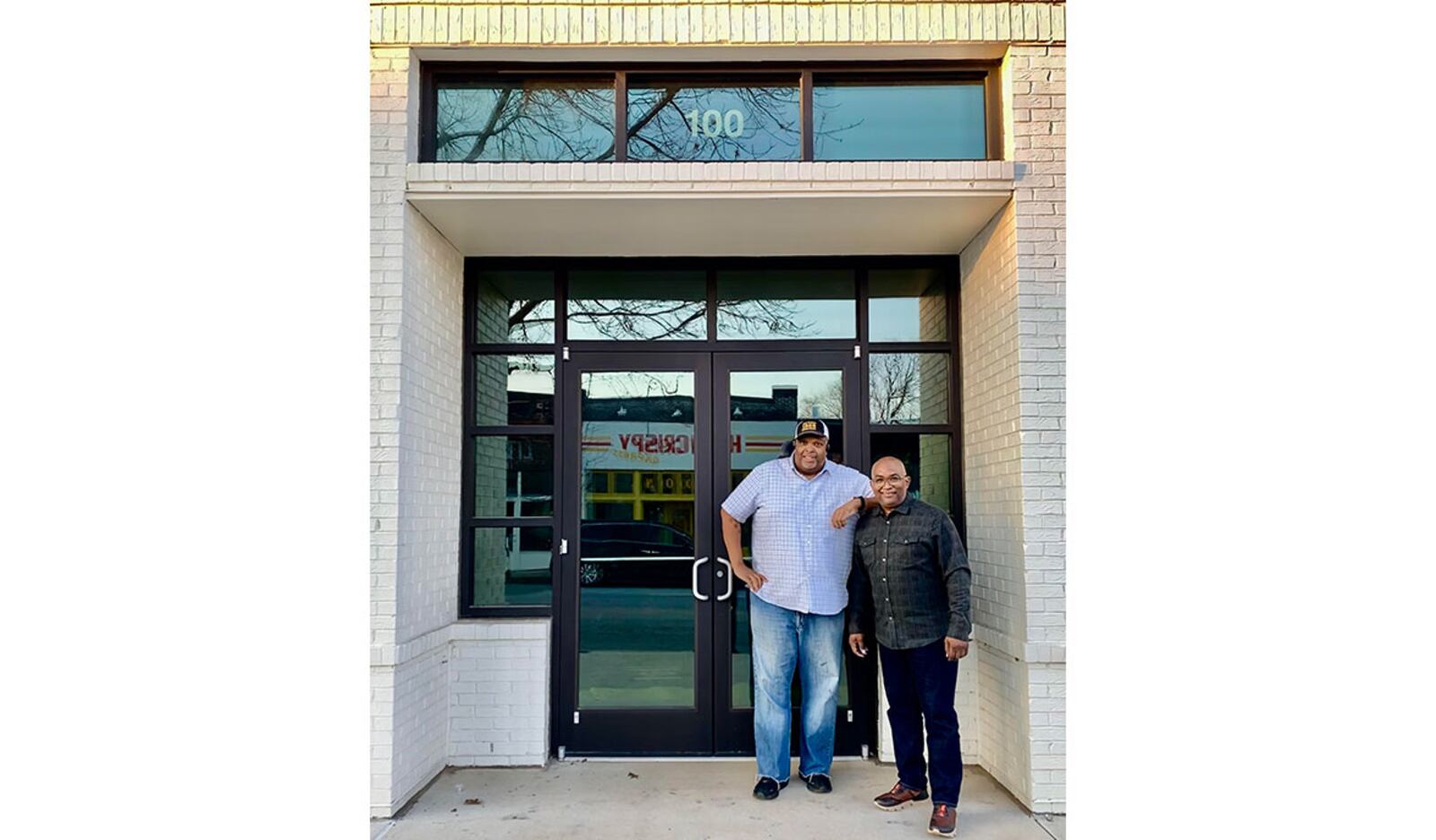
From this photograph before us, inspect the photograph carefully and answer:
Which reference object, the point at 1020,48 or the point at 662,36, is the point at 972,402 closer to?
the point at 1020,48

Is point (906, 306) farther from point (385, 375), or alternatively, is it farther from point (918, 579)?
point (385, 375)

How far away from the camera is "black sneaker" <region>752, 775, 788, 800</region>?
195 inches

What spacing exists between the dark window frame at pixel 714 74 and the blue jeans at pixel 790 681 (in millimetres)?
2382

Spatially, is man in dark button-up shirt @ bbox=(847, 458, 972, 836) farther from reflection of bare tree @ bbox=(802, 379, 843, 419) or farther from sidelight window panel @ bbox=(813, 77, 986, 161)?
Result: sidelight window panel @ bbox=(813, 77, 986, 161)

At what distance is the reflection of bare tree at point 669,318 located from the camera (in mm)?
5754

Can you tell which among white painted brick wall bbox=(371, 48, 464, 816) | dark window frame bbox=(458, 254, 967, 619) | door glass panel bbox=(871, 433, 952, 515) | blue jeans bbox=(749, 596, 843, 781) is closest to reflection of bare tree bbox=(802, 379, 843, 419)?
dark window frame bbox=(458, 254, 967, 619)

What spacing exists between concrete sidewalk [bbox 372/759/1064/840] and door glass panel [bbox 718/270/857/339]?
2.33 metres

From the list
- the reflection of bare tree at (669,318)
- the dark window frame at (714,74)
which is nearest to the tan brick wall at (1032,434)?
the dark window frame at (714,74)

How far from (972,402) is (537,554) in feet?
8.17

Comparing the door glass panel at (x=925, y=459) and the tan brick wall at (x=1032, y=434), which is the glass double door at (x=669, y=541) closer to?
Result: the door glass panel at (x=925, y=459)

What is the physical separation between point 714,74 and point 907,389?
6.45 ft

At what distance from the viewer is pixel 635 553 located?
567cm

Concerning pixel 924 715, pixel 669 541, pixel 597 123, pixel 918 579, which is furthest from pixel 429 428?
pixel 924 715

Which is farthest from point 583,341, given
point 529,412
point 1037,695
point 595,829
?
point 1037,695
